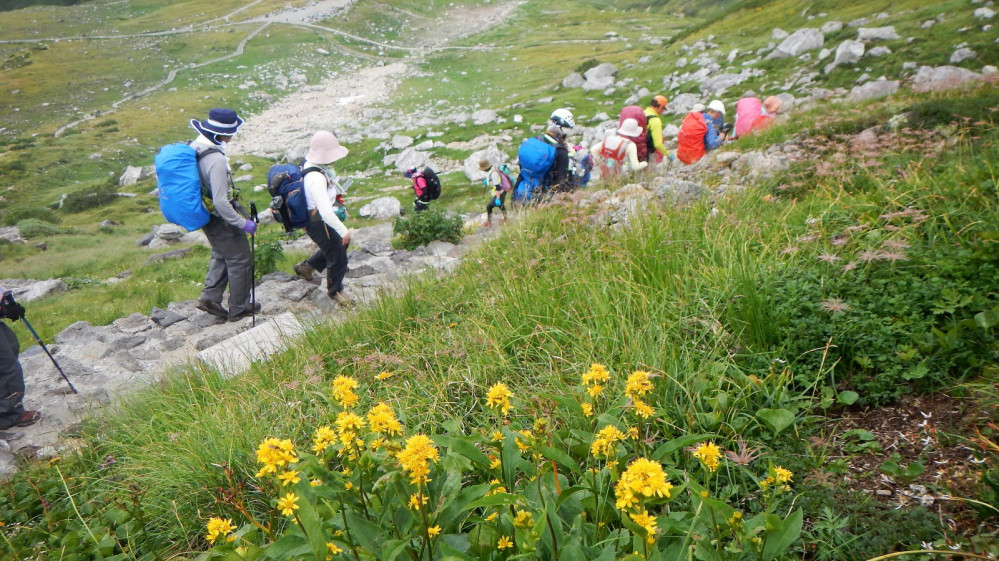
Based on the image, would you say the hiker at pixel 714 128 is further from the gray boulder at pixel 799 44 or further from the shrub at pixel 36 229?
the shrub at pixel 36 229

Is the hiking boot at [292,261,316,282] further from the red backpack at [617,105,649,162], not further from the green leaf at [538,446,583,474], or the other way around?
the green leaf at [538,446,583,474]

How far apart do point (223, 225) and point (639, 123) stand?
273 inches

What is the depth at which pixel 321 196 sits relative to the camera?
743 cm

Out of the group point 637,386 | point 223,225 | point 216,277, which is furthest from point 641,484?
point 216,277

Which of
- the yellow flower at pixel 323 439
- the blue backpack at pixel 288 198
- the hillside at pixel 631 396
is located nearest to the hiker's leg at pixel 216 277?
the hillside at pixel 631 396

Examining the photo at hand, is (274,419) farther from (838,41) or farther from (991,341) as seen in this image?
(838,41)

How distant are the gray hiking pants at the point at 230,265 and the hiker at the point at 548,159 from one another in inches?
169

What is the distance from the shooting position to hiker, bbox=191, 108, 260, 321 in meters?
6.91

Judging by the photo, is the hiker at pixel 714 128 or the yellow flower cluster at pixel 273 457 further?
the hiker at pixel 714 128

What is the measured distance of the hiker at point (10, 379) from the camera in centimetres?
584

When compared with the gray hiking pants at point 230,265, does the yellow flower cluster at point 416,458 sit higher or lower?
higher

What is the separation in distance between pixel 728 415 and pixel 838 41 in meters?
22.6

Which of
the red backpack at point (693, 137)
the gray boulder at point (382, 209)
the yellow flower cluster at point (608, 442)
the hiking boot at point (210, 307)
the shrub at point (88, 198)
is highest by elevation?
the yellow flower cluster at point (608, 442)

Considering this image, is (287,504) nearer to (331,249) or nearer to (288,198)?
(288,198)
